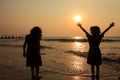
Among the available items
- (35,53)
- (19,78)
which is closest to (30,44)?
(35,53)

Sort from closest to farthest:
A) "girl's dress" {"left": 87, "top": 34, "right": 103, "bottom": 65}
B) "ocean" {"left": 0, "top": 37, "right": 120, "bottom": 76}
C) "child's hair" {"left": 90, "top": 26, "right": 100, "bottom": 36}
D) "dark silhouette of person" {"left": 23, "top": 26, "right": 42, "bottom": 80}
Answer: "child's hair" {"left": 90, "top": 26, "right": 100, "bottom": 36} → "girl's dress" {"left": 87, "top": 34, "right": 103, "bottom": 65} → "dark silhouette of person" {"left": 23, "top": 26, "right": 42, "bottom": 80} → "ocean" {"left": 0, "top": 37, "right": 120, "bottom": 76}

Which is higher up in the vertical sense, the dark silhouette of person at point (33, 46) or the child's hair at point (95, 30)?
the child's hair at point (95, 30)

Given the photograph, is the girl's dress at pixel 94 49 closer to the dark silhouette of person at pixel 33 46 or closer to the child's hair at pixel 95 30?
the child's hair at pixel 95 30

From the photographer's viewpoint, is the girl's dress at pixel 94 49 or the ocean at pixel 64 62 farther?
the ocean at pixel 64 62

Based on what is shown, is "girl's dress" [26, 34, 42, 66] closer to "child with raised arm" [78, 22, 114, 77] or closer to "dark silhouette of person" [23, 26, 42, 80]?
"dark silhouette of person" [23, 26, 42, 80]

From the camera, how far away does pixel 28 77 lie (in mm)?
10695

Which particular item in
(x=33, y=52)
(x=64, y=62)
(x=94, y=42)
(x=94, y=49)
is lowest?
(x=64, y=62)

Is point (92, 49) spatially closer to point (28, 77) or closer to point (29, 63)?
point (29, 63)

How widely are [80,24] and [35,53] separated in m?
1.89

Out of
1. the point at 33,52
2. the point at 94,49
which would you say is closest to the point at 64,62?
the point at 33,52

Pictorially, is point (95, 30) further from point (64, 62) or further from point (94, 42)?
point (64, 62)

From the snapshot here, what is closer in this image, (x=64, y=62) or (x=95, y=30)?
(x=95, y=30)

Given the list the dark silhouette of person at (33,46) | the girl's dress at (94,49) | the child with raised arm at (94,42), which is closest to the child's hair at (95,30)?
the child with raised arm at (94,42)

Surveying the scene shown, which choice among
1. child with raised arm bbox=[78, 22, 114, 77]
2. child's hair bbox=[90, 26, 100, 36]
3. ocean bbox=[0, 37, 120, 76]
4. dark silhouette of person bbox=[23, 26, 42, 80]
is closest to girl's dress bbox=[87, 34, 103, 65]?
child with raised arm bbox=[78, 22, 114, 77]
